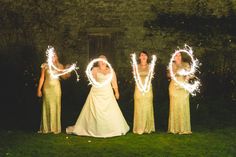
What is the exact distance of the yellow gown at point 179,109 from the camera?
41.3 ft

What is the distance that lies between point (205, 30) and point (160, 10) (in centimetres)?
188

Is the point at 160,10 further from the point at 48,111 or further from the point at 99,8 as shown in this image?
the point at 48,111

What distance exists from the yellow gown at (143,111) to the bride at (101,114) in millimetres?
372

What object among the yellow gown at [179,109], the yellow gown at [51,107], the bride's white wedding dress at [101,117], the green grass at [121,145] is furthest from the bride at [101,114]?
the yellow gown at [179,109]

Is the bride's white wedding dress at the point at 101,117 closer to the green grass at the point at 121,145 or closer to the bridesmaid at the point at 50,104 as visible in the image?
the green grass at the point at 121,145

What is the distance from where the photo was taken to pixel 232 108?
55.4 feet

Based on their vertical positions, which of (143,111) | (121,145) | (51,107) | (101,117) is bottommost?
(121,145)

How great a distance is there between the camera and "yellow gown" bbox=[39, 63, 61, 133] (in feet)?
41.4

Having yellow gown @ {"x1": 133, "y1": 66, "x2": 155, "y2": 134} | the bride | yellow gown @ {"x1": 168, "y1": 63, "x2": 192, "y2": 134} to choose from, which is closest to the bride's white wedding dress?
the bride

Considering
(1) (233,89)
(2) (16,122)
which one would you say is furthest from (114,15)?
(2) (16,122)

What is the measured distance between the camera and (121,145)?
11250mm

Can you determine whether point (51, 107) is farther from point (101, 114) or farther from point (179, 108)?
point (179, 108)

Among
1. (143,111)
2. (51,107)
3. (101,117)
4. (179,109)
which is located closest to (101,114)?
(101,117)

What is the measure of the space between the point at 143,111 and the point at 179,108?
35.9 inches
